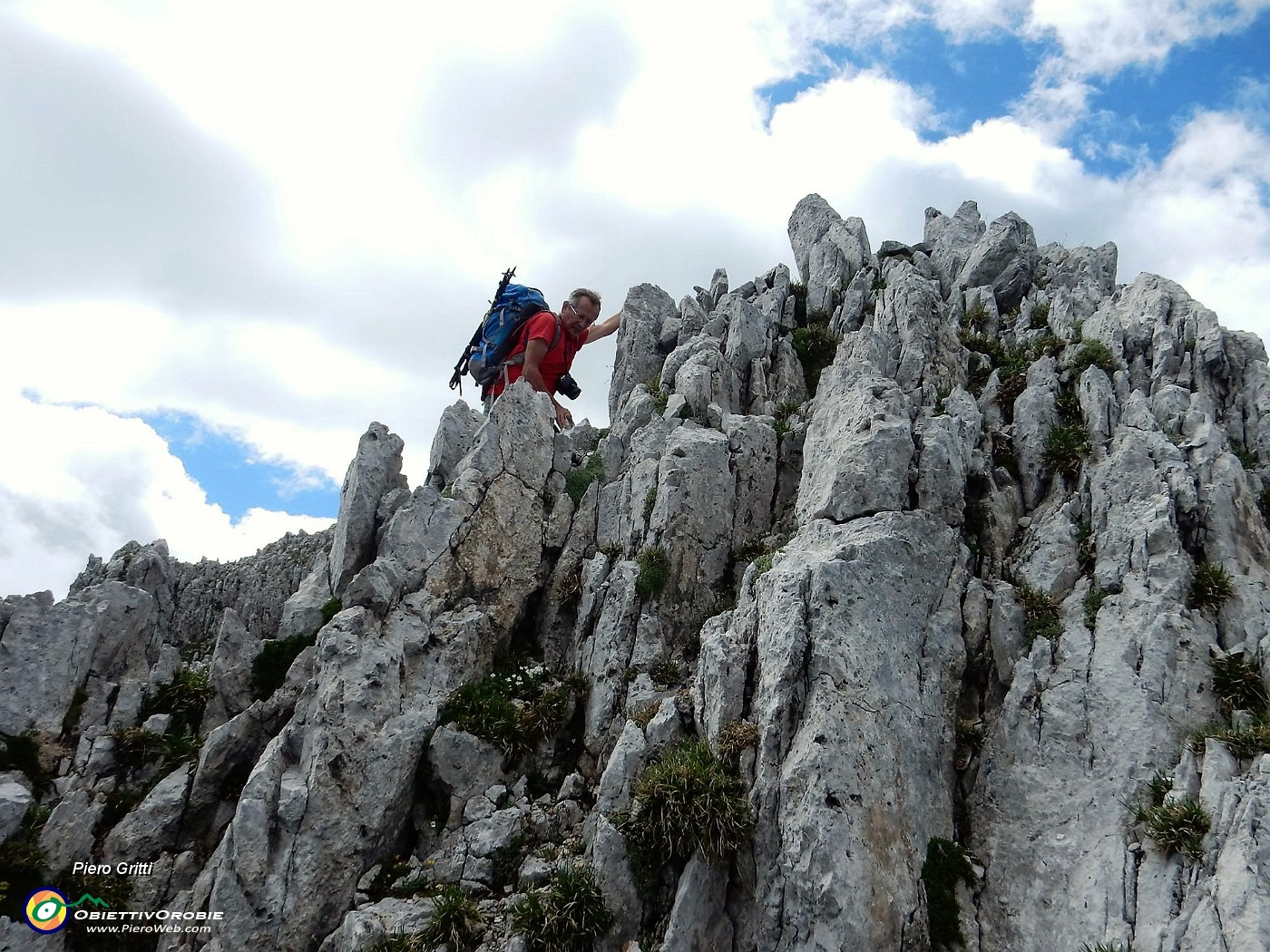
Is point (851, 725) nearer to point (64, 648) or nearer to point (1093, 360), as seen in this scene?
point (1093, 360)

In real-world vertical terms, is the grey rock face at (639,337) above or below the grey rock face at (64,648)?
above

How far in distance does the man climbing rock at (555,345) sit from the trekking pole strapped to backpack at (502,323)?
41cm

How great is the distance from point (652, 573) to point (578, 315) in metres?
14.0

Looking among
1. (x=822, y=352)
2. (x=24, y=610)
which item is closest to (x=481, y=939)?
(x=24, y=610)

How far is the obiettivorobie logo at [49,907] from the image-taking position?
14844mm

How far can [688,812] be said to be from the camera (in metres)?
13.5

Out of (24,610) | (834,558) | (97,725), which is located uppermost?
(834,558)

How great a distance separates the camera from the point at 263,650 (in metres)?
20.3

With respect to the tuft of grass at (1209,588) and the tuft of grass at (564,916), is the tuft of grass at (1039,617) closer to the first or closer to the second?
the tuft of grass at (1209,588)

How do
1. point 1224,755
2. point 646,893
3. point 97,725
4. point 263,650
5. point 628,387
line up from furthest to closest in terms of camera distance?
point 628,387, point 263,650, point 97,725, point 646,893, point 1224,755

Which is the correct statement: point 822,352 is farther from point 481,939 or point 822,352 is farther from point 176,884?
point 176,884

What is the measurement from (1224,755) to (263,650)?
2223 cm

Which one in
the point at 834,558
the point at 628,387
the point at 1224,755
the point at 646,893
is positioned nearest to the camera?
the point at 1224,755

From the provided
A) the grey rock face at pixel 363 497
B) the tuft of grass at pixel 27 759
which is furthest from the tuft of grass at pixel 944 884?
the tuft of grass at pixel 27 759
